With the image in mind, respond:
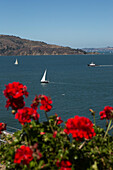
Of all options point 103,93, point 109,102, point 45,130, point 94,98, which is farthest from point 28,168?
point 103,93

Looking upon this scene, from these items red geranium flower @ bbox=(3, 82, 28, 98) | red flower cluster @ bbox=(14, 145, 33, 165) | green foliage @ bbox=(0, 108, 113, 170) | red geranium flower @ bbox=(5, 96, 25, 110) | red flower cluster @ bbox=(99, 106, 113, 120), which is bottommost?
green foliage @ bbox=(0, 108, 113, 170)

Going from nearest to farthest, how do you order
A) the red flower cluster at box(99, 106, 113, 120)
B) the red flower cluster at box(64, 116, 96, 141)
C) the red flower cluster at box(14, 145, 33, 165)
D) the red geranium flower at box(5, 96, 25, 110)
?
the red flower cluster at box(14, 145, 33, 165) → the red flower cluster at box(64, 116, 96, 141) → the red geranium flower at box(5, 96, 25, 110) → the red flower cluster at box(99, 106, 113, 120)

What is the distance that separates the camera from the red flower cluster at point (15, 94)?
5964 mm

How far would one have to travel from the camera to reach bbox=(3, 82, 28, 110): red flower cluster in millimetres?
5964

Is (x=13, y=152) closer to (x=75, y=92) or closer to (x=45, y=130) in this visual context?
(x=45, y=130)

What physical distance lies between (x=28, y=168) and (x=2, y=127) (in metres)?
1.76

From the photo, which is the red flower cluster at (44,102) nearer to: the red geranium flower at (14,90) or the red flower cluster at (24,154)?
the red geranium flower at (14,90)

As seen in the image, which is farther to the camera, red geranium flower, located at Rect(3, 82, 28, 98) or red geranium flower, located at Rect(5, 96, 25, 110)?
red geranium flower, located at Rect(5, 96, 25, 110)

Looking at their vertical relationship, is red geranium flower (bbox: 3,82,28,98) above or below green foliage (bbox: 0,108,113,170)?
above

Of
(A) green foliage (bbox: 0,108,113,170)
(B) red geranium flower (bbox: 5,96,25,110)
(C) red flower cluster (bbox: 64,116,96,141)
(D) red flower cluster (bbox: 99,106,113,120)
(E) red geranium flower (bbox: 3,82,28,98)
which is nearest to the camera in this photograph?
(C) red flower cluster (bbox: 64,116,96,141)

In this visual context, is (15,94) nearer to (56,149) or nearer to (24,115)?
(24,115)

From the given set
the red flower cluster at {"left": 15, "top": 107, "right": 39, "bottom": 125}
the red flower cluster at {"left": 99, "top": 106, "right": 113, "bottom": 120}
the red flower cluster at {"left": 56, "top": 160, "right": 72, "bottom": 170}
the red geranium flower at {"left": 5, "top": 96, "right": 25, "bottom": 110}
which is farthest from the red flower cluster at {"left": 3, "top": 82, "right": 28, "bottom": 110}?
the red flower cluster at {"left": 99, "top": 106, "right": 113, "bottom": 120}

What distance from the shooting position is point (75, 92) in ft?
266

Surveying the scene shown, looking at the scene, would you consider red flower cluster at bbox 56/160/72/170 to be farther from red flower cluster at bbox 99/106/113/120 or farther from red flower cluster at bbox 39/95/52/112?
red flower cluster at bbox 99/106/113/120
